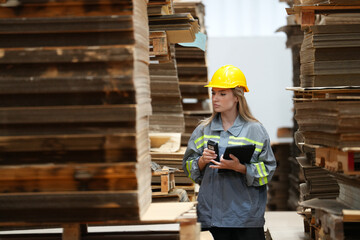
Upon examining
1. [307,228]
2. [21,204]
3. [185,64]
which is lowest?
[307,228]

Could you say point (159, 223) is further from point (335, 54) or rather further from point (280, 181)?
point (280, 181)

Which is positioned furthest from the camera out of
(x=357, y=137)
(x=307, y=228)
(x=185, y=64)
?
(x=185, y=64)

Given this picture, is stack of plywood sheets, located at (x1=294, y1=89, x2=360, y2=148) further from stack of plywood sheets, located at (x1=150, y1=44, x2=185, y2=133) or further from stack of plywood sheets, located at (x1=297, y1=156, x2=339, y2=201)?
stack of plywood sheets, located at (x1=150, y1=44, x2=185, y2=133)

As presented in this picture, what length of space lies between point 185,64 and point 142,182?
5.20m

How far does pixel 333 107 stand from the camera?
468 cm

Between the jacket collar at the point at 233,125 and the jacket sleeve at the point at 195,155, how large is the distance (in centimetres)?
17

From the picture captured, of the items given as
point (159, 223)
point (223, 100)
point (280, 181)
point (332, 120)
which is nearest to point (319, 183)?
point (223, 100)

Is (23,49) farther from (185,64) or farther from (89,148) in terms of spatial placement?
(185,64)

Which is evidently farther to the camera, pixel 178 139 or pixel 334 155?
pixel 178 139

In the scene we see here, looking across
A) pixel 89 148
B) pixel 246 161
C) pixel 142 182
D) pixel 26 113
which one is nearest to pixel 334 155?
pixel 246 161

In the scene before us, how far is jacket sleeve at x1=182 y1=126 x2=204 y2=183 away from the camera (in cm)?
569

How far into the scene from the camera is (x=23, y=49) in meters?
3.96

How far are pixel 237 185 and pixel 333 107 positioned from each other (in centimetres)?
129

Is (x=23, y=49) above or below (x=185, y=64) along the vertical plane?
below
